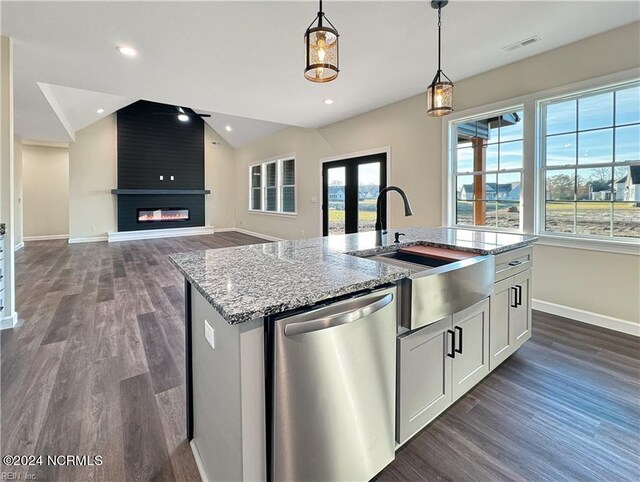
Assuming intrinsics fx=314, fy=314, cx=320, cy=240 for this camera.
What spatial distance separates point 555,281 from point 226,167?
9816 mm

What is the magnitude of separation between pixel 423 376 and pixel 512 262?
1.21 metres

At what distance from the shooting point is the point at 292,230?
25.4 ft

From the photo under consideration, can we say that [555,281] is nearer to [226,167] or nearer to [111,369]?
[111,369]

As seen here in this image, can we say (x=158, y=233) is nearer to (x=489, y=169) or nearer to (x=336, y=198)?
(x=336, y=198)

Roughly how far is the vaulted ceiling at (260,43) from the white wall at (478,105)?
0.18 meters

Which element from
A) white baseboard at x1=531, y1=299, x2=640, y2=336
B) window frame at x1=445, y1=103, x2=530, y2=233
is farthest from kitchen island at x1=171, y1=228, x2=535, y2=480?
window frame at x1=445, y1=103, x2=530, y2=233

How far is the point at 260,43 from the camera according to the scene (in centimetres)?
306

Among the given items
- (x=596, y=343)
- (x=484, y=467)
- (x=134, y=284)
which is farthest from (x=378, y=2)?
(x=134, y=284)

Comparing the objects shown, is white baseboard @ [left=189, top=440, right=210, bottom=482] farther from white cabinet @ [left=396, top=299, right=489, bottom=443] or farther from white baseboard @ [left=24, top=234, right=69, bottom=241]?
white baseboard @ [left=24, top=234, right=69, bottom=241]

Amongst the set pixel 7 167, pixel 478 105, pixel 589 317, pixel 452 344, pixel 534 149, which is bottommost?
pixel 589 317

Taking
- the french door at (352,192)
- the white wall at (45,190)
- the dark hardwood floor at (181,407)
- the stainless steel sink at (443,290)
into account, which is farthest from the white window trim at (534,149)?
the white wall at (45,190)

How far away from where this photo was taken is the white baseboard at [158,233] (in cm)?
882

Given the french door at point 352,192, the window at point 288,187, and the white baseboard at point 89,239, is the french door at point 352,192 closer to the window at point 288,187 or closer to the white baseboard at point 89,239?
the window at point 288,187

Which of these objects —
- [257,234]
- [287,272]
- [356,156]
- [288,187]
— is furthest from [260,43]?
[257,234]
